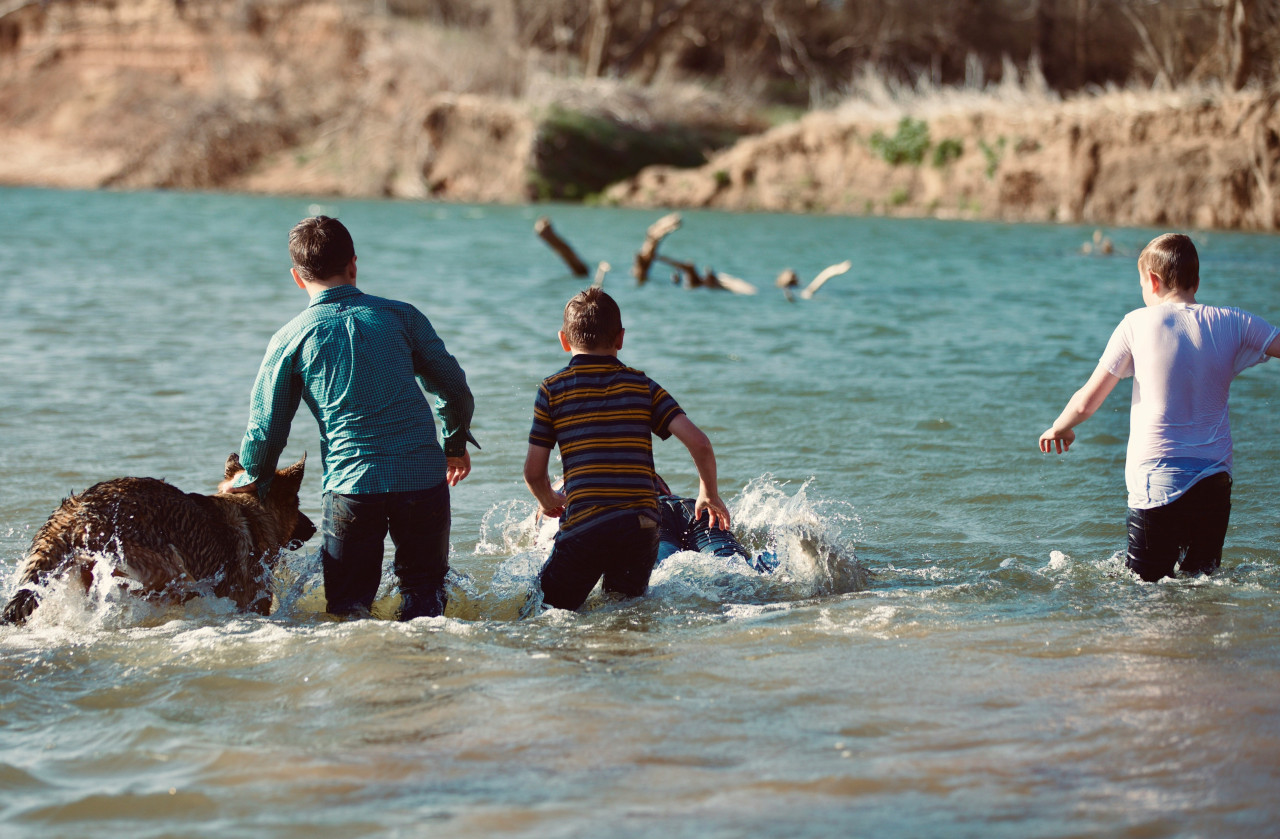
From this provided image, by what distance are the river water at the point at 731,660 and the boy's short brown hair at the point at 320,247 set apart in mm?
1479

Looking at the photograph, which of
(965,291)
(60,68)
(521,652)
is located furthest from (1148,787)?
(60,68)

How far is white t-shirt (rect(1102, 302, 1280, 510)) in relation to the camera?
5238 mm

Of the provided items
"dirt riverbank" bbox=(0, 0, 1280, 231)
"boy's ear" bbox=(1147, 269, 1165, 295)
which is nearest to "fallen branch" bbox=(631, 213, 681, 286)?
"boy's ear" bbox=(1147, 269, 1165, 295)

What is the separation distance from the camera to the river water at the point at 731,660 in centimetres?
350

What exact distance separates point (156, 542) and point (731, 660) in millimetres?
2378

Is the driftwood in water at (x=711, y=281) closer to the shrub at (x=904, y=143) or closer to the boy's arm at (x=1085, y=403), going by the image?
the boy's arm at (x=1085, y=403)

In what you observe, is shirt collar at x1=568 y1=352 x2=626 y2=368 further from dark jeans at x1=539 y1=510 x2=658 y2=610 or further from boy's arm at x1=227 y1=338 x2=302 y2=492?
boy's arm at x1=227 y1=338 x2=302 y2=492

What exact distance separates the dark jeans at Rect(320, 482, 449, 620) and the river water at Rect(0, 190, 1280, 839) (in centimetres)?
19

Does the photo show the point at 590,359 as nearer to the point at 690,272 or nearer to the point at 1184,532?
the point at 1184,532

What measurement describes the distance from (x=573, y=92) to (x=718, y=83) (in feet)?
27.2

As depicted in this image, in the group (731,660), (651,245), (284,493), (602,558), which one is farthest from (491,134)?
(731,660)

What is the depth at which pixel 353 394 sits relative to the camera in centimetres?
493

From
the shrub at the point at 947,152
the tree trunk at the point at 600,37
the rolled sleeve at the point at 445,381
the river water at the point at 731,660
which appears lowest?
the river water at the point at 731,660

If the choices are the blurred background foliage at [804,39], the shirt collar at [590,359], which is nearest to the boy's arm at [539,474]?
the shirt collar at [590,359]
